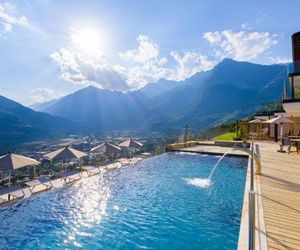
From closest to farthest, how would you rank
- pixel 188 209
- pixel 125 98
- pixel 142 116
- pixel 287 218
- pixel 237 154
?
pixel 287 218 < pixel 188 209 < pixel 237 154 < pixel 142 116 < pixel 125 98

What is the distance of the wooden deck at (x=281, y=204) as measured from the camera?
4238 mm

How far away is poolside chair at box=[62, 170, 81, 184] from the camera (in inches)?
512

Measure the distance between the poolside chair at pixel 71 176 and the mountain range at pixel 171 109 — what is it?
79.7 metres

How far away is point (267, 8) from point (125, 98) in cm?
18498

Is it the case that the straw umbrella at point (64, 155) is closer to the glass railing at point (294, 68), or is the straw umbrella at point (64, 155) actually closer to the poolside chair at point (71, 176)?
the poolside chair at point (71, 176)

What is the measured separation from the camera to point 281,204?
6043mm

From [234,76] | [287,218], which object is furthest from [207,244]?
[234,76]

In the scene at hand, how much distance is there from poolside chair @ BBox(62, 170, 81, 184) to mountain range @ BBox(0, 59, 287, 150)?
79.7 meters

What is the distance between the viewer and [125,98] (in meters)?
196

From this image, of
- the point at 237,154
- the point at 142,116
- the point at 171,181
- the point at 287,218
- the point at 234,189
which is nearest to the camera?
the point at 287,218

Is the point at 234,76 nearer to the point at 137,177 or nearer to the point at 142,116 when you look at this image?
the point at 142,116

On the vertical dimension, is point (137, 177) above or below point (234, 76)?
below

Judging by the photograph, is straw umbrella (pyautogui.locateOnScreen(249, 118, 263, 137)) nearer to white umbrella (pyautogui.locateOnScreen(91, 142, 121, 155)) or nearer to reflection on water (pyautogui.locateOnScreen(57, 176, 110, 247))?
white umbrella (pyautogui.locateOnScreen(91, 142, 121, 155))

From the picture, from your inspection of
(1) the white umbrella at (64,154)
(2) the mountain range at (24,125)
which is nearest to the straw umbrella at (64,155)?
(1) the white umbrella at (64,154)
